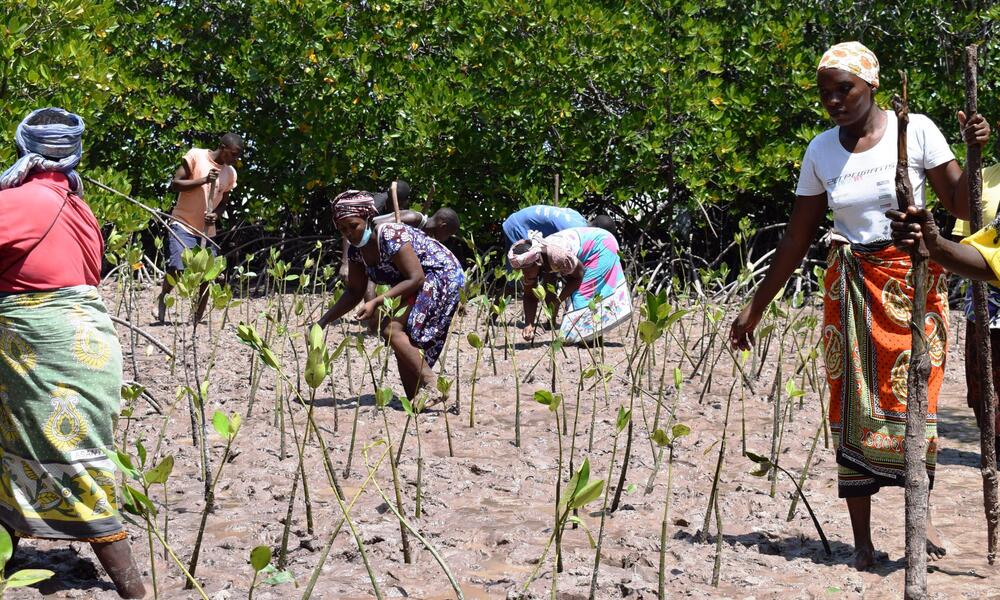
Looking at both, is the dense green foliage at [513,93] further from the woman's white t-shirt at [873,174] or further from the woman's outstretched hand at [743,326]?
the woman's white t-shirt at [873,174]

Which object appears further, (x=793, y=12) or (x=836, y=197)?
(x=793, y=12)

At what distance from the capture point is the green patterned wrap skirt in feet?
8.65

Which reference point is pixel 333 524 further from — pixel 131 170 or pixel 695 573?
pixel 131 170

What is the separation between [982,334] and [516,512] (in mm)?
1526

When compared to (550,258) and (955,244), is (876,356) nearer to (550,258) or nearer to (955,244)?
(955,244)

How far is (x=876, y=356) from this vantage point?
2.86m

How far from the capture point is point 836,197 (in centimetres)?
289

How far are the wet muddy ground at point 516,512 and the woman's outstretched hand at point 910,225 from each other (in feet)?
3.52

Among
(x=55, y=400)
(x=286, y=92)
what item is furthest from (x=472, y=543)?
(x=286, y=92)

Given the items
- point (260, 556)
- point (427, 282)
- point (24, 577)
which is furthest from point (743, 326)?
point (24, 577)

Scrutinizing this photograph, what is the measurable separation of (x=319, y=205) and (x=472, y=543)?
6741 millimetres

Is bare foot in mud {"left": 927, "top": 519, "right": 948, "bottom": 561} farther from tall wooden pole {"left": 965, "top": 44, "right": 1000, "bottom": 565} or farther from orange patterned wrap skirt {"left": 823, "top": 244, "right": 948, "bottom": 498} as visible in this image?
orange patterned wrap skirt {"left": 823, "top": 244, "right": 948, "bottom": 498}

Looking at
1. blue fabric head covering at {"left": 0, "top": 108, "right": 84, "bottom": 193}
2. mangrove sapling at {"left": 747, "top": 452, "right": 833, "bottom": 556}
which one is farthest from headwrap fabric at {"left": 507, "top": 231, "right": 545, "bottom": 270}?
blue fabric head covering at {"left": 0, "top": 108, "right": 84, "bottom": 193}

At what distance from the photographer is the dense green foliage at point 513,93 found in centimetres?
771
